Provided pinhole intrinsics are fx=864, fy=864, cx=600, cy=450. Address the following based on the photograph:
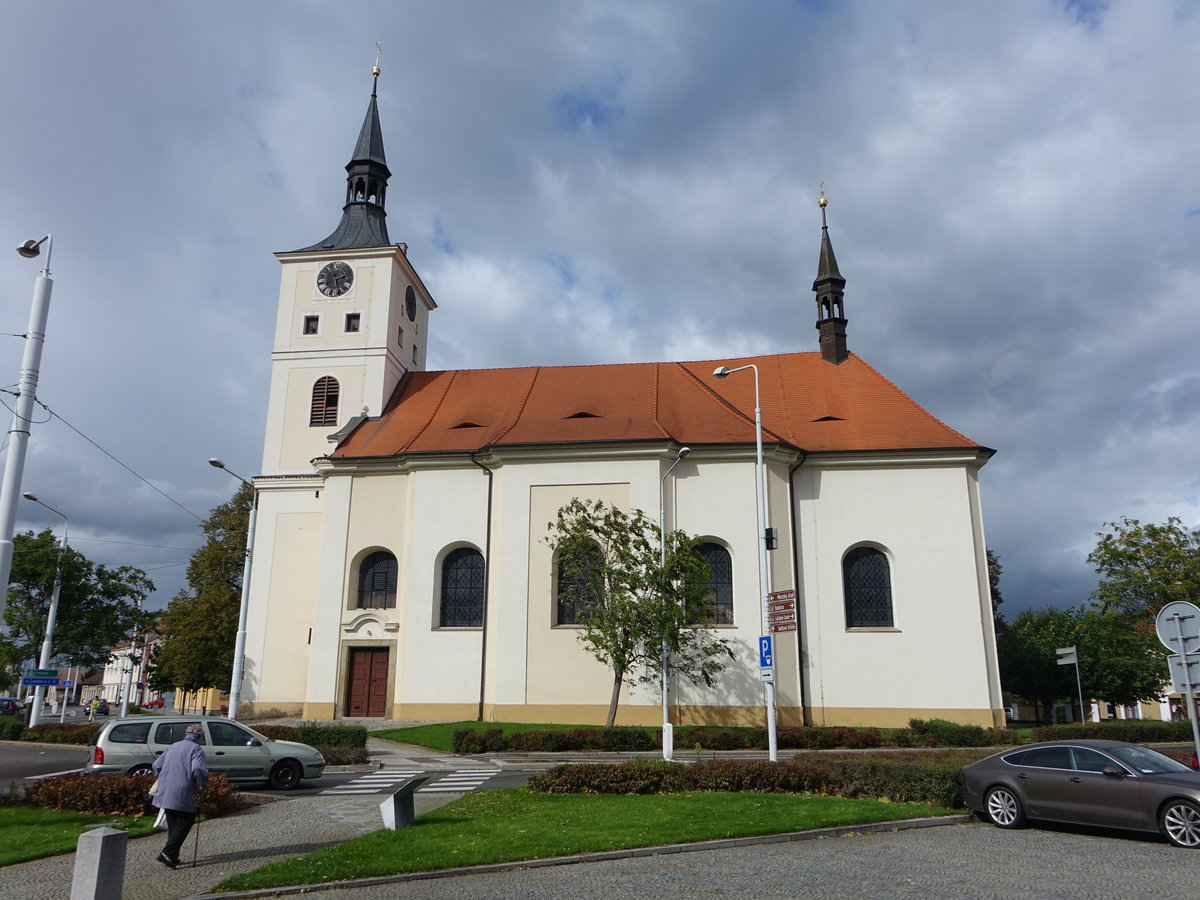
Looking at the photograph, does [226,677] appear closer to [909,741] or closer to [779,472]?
[779,472]

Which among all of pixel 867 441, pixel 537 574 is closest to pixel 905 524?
pixel 867 441

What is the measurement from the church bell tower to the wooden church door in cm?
825

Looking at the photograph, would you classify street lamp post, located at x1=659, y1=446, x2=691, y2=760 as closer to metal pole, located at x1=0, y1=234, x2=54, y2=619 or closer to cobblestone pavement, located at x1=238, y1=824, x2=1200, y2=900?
cobblestone pavement, located at x1=238, y1=824, x2=1200, y2=900

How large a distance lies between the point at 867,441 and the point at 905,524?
318 centimetres

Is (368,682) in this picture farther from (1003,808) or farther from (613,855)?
(1003,808)

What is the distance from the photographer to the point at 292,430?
35375mm

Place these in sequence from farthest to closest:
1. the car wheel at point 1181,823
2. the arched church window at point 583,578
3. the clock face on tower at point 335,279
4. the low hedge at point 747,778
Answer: the clock face on tower at point 335,279 → the arched church window at point 583,578 → the low hedge at point 747,778 → the car wheel at point 1181,823

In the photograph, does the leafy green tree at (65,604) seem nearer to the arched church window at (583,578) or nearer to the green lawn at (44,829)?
the arched church window at (583,578)

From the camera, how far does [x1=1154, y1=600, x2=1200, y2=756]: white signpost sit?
12.1m

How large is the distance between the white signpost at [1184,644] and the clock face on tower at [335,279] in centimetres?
3212

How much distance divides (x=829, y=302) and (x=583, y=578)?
1669cm

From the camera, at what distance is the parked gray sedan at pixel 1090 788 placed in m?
10.3

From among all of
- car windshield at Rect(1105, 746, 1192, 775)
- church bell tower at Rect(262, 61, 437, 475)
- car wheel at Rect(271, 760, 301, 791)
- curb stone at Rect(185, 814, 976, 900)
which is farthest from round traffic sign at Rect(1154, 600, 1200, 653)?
church bell tower at Rect(262, 61, 437, 475)

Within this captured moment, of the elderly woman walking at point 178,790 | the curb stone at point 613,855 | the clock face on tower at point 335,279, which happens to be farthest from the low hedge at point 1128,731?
the clock face on tower at point 335,279
